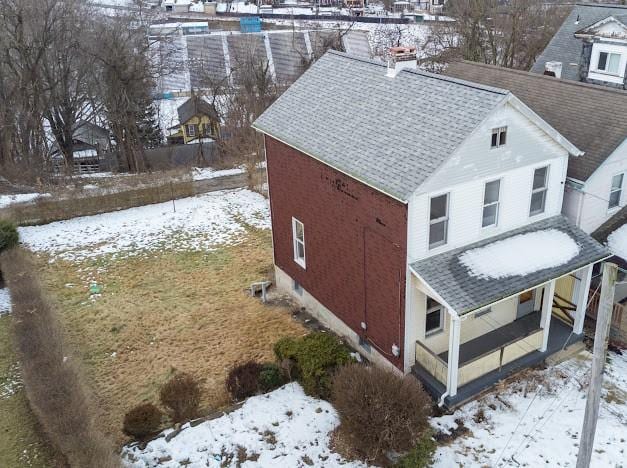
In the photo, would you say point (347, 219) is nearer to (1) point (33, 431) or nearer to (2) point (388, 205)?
(2) point (388, 205)

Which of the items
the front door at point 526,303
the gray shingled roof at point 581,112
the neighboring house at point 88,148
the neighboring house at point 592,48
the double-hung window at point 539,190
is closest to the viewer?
the double-hung window at point 539,190

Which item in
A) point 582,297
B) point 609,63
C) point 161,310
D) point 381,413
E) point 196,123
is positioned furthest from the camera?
point 196,123

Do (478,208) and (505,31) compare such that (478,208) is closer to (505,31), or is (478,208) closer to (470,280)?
(470,280)

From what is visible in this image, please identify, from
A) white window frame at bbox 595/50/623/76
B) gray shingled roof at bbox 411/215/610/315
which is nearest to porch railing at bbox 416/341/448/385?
gray shingled roof at bbox 411/215/610/315

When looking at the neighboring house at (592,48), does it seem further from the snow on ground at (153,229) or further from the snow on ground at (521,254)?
the snow on ground at (153,229)

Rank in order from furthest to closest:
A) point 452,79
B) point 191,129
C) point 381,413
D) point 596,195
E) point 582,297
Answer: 1. point 191,129
2. point 596,195
3. point 582,297
4. point 452,79
5. point 381,413

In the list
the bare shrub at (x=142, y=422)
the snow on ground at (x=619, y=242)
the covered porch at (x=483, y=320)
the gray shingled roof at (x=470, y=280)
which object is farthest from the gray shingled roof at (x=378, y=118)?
the bare shrub at (x=142, y=422)

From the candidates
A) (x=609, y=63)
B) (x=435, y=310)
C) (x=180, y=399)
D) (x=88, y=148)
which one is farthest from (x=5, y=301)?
(x=609, y=63)
